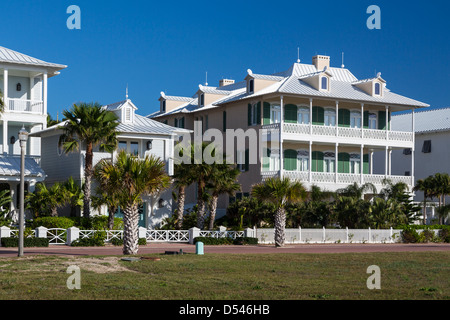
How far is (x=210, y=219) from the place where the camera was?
41156 millimetres

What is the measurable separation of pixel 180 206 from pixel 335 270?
64.6 feet

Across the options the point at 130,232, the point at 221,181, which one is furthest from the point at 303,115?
the point at 130,232

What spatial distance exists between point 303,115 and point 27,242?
2311cm

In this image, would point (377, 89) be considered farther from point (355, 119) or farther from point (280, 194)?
point (280, 194)

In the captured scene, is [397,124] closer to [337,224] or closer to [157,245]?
[337,224]

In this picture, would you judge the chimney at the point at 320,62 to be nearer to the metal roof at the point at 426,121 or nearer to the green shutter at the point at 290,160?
the green shutter at the point at 290,160

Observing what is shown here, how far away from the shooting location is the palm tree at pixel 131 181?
92.8 feet

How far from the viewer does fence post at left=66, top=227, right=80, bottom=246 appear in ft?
116

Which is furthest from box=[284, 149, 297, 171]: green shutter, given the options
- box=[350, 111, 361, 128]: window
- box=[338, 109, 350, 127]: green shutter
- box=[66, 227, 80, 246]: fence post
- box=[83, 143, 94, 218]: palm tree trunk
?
box=[66, 227, 80, 246]: fence post

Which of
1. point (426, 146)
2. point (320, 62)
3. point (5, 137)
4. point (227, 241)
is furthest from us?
point (426, 146)

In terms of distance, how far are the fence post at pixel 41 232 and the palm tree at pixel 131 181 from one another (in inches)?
298

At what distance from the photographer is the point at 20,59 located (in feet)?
151

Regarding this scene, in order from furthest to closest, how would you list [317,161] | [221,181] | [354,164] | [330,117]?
[354,164] → [330,117] → [317,161] → [221,181]

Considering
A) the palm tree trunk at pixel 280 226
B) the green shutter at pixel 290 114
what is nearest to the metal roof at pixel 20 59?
the green shutter at pixel 290 114
